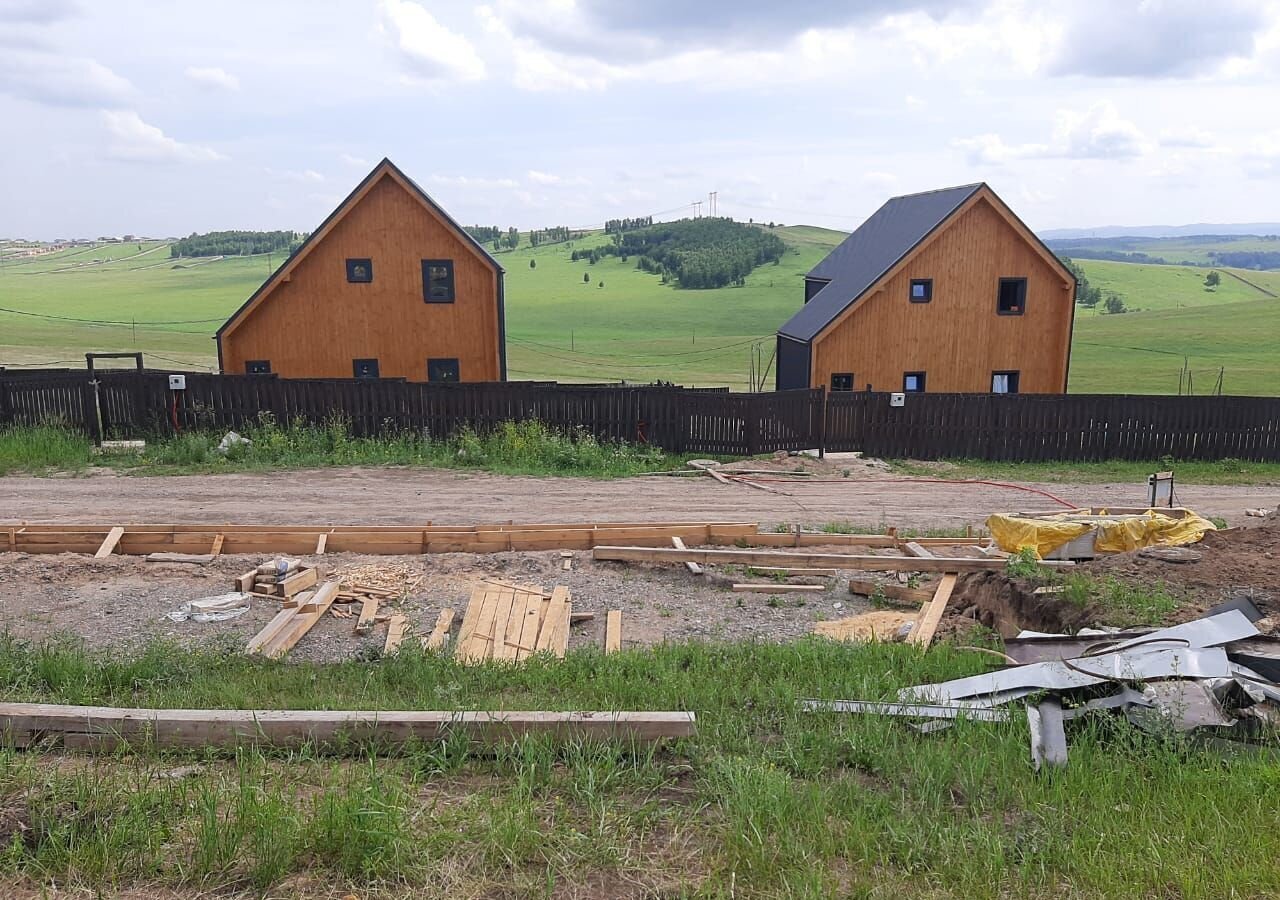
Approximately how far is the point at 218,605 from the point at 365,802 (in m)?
6.76

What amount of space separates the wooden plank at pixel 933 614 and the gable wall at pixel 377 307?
19.4m

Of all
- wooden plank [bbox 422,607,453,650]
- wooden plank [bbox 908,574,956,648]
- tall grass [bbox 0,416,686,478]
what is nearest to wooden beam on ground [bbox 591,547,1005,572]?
wooden plank [bbox 908,574,956,648]

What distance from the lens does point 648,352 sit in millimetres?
76125

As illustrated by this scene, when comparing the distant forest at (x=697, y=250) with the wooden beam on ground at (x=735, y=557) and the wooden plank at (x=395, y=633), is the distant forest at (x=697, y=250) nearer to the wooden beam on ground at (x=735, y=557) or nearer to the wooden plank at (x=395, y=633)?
the wooden beam on ground at (x=735, y=557)

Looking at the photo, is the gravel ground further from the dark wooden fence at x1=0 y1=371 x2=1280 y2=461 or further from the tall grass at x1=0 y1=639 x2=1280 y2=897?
the dark wooden fence at x1=0 y1=371 x2=1280 y2=461

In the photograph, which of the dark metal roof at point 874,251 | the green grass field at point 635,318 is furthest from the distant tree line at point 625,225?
the dark metal roof at point 874,251

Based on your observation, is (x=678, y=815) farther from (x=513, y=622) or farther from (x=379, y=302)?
(x=379, y=302)

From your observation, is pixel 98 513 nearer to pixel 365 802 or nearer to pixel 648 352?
pixel 365 802

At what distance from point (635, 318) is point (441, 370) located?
7251 cm

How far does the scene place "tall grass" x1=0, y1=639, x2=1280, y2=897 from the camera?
177 inches

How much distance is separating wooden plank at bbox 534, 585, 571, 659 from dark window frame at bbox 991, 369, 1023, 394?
2243cm

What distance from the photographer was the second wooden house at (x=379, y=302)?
2698 centimetres

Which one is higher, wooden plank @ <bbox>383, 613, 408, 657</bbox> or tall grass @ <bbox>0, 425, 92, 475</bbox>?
tall grass @ <bbox>0, 425, 92, 475</bbox>

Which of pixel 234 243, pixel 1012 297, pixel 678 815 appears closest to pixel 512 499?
pixel 678 815
